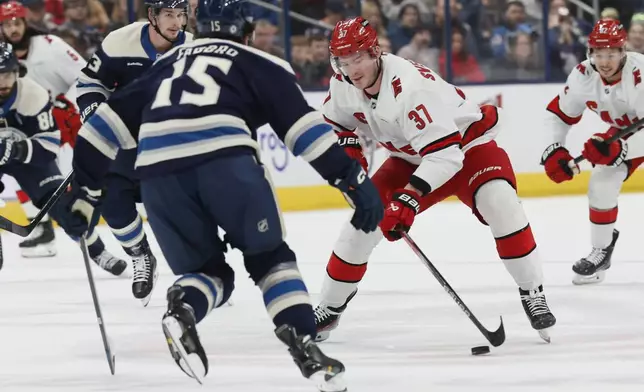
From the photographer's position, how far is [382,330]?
396 cm

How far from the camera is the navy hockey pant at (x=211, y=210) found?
109 inches

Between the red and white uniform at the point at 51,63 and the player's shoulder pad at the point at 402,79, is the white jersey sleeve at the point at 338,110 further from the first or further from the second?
the red and white uniform at the point at 51,63

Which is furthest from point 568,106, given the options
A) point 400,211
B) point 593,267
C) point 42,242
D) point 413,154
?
point 42,242

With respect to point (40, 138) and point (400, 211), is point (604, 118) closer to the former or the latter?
point (400, 211)

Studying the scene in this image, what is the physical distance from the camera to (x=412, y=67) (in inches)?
139

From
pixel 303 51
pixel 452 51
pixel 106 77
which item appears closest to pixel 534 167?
pixel 452 51

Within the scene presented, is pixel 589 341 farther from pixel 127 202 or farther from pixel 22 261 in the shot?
pixel 22 261

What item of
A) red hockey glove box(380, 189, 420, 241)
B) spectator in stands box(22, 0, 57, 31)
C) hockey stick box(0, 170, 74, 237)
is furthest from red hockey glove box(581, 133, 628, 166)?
spectator in stands box(22, 0, 57, 31)

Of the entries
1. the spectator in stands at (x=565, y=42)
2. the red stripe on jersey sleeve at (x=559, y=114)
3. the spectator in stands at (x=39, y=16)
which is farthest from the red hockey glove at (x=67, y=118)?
the spectator in stands at (x=565, y=42)

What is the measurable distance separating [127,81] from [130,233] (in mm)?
575

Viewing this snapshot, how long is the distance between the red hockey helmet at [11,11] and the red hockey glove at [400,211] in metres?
3.12

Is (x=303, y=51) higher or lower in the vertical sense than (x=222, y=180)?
lower

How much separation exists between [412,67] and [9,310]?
195cm

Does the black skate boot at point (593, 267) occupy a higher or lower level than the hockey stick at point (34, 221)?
lower
